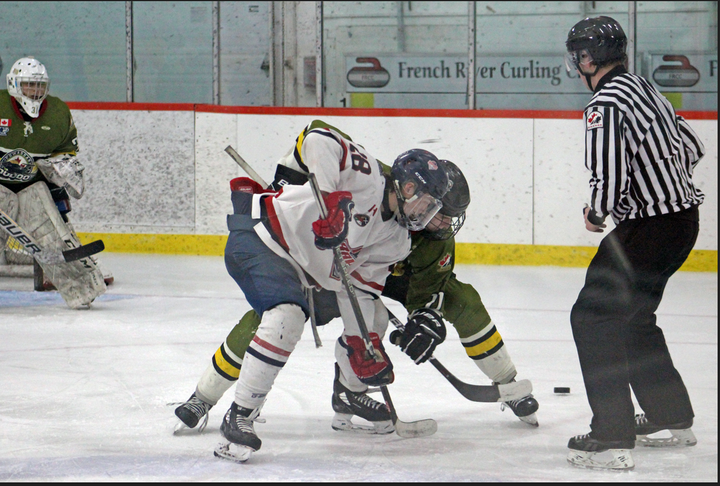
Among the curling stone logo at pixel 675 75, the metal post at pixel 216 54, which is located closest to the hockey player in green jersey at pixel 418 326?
the metal post at pixel 216 54

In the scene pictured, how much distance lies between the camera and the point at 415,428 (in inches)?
90.7

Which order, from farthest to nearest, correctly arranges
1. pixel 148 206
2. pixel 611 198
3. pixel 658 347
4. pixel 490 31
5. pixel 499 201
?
1. pixel 490 31
2. pixel 148 206
3. pixel 499 201
4. pixel 658 347
5. pixel 611 198

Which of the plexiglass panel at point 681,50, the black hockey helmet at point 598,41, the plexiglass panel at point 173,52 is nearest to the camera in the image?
the black hockey helmet at point 598,41

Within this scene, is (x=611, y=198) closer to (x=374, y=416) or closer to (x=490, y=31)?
(x=374, y=416)

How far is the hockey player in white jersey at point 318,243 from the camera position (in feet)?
6.62

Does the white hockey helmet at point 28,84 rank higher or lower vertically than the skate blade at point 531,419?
higher

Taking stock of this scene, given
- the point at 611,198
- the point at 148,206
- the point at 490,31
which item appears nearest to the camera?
the point at 611,198

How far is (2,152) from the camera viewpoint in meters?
4.23

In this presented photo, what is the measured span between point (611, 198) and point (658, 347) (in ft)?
1.42

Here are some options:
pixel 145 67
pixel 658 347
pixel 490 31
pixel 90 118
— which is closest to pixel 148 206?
pixel 90 118

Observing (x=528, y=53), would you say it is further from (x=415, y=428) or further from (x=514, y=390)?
(x=415, y=428)

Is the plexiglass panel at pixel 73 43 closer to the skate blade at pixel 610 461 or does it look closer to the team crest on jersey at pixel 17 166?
the team crest on jersey at pixel 17 166

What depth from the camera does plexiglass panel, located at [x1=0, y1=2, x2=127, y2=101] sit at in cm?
657

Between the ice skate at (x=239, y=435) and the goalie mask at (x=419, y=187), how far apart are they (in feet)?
1.90
